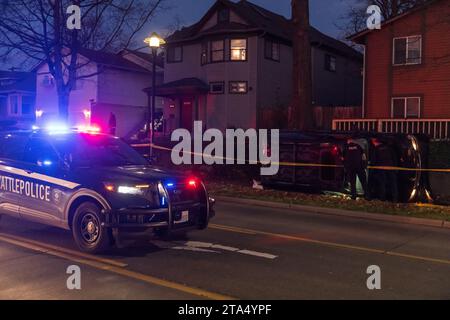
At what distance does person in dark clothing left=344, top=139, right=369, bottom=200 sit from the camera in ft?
42.9

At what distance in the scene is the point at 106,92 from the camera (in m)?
36.7

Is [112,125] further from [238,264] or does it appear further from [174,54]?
[238,264]

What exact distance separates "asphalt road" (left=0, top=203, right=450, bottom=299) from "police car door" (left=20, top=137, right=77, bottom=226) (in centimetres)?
47

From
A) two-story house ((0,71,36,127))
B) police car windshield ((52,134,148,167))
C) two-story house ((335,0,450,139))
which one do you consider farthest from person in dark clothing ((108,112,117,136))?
two-story house ((0,71,36,127))

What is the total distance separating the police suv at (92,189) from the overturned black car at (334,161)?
6926mm

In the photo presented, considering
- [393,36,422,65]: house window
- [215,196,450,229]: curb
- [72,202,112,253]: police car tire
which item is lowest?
[215,196,450,229]: curb

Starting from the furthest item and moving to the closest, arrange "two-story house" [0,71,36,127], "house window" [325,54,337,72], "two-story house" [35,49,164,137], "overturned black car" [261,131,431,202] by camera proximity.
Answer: "two-story house" [0,71,36,127] < "two-story house" [35,49,164,137] < "house window" [325,54,337,72] < "overturned black car" [261,131,431,202]

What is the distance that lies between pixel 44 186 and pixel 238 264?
10.7ft

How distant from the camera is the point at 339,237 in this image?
29.9ft

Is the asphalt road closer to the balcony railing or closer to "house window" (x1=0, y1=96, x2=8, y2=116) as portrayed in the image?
the balcony railing

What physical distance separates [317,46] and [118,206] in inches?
1116
